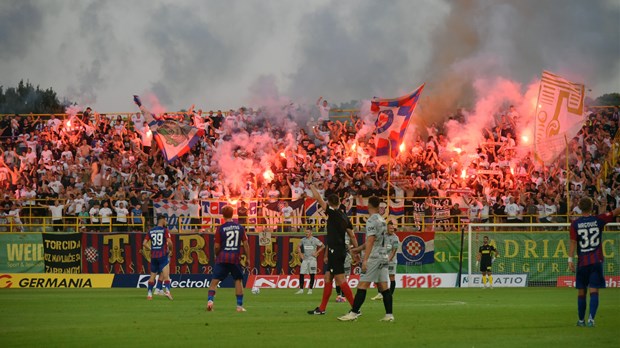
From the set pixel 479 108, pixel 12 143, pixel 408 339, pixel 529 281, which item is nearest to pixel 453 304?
pixel 408 339

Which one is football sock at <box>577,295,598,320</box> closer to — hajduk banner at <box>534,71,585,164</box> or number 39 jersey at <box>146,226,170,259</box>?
number 39 jersey at <box>146,226,170,259</box>

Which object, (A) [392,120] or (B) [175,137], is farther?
(B) [175,137]

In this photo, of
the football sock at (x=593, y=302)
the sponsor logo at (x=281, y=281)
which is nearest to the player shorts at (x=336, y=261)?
the football sock at (x=593, y=302)

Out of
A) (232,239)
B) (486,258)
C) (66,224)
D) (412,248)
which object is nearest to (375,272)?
(232,239)

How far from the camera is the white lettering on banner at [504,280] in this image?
37031 millimetres

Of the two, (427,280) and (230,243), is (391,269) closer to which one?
(230,243)

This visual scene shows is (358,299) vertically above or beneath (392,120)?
beneath

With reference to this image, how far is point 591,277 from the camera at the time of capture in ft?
52.0

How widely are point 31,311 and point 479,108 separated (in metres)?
28.5

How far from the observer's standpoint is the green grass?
13438 millimetres

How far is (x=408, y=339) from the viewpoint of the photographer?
45.1 feet

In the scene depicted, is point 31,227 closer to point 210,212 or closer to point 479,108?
point 210,212

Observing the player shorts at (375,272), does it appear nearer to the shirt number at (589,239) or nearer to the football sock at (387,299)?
the football sock at (387,299)

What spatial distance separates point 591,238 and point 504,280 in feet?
71.5
